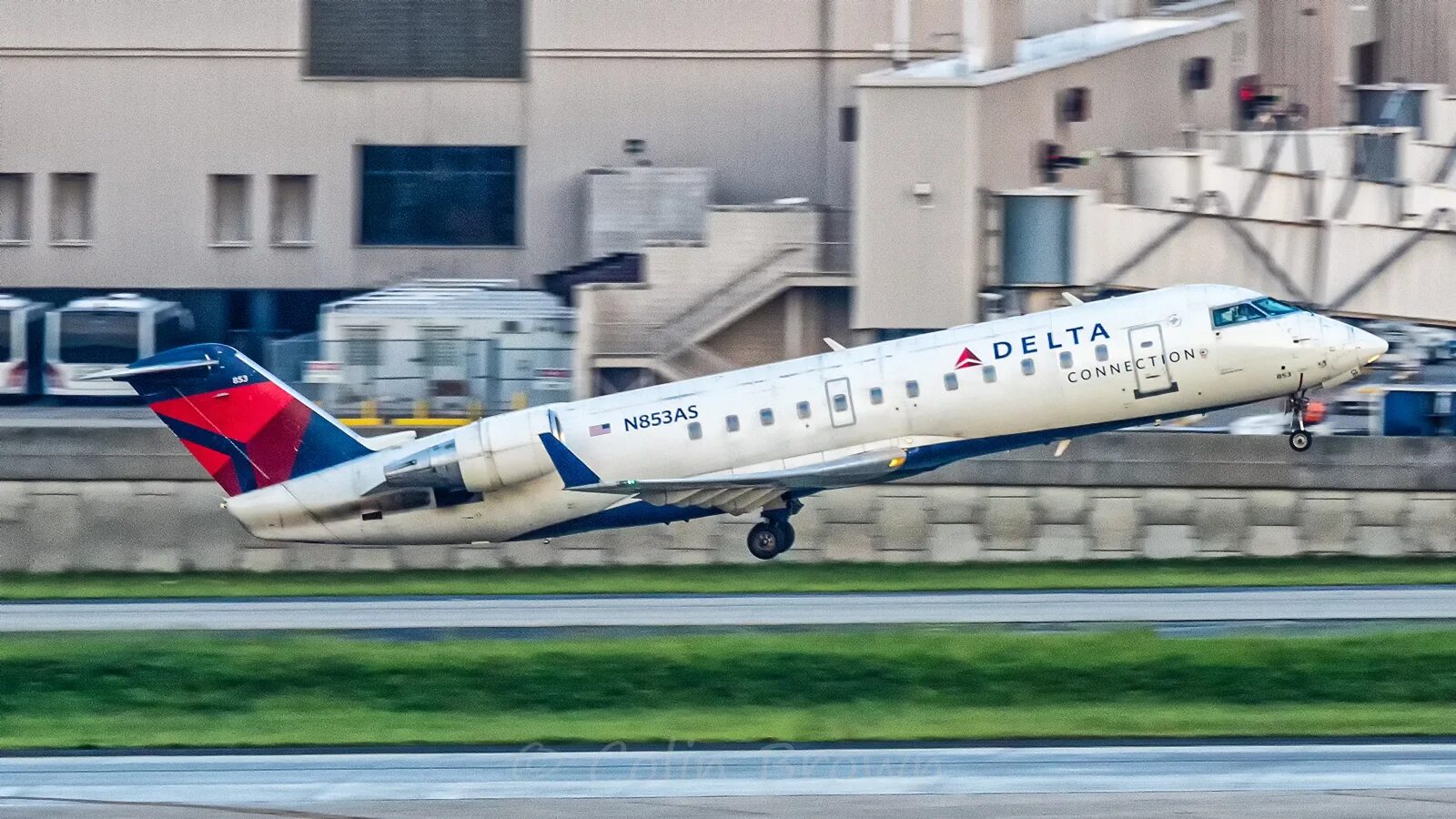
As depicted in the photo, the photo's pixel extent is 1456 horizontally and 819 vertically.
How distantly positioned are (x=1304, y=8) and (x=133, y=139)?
35.5m

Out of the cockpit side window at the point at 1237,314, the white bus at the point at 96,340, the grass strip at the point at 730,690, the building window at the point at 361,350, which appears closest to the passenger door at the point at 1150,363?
the cockpit side window at the point at 1237,314

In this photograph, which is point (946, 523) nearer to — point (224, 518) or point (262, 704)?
point (224, 518)

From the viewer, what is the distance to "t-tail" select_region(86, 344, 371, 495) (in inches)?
1490

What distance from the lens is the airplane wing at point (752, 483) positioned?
119 ft

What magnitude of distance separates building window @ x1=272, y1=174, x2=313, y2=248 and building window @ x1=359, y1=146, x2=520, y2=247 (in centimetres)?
186

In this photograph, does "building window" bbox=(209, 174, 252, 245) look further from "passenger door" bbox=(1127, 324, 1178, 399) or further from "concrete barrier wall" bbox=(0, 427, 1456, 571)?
"passenger door" bbox=(1127, 324, 1178, 399)

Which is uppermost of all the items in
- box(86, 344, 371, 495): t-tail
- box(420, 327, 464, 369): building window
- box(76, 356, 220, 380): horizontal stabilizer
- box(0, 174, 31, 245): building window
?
box(0, 174, 31, 245): building window

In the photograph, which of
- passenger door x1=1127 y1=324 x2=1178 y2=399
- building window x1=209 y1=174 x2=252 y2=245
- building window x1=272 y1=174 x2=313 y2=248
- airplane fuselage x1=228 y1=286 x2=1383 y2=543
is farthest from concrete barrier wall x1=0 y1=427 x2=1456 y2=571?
building window x1=209 y1=174 x2=252 y2=245

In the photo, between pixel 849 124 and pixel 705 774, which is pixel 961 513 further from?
pixel 849 124

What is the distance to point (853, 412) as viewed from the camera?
120ft

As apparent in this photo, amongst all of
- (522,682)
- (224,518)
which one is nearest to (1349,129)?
(224,518)

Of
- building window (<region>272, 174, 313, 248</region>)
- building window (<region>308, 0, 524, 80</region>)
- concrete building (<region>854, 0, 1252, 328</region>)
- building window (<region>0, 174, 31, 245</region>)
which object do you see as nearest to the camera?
concrete building (<region>854, 0, 1252, 328</region>)

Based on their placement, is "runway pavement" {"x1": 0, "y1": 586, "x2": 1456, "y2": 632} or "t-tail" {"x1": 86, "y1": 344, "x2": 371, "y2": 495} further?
"t-tail" {"x1": 86, "y1": 344, "x2": 371, "y2": 495}

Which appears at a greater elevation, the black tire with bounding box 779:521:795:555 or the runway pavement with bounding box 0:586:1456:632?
the black tire with bounding box 779:521:795:555
